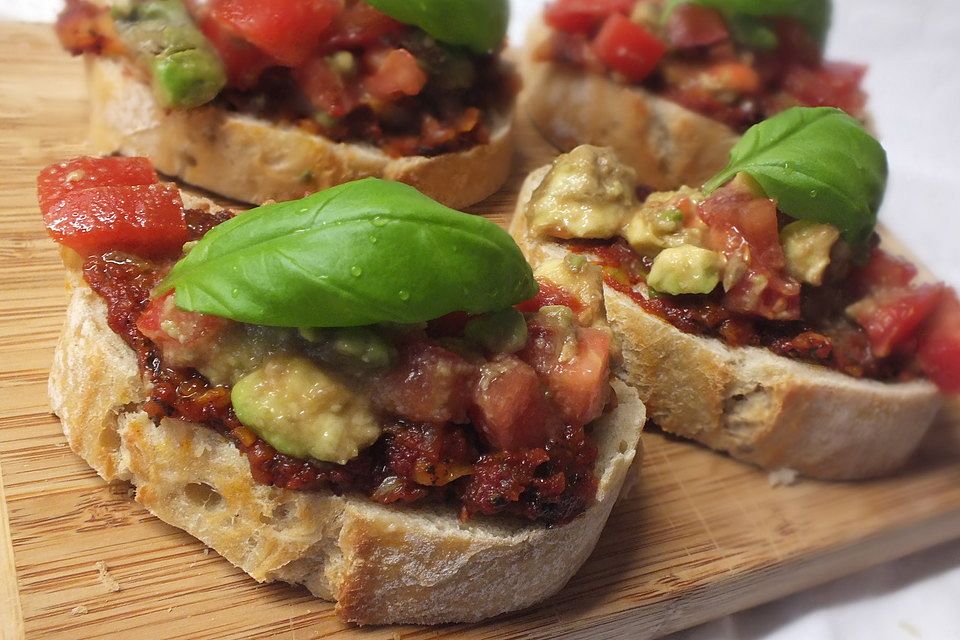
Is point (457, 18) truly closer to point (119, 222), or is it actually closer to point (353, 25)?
point (353, 25)

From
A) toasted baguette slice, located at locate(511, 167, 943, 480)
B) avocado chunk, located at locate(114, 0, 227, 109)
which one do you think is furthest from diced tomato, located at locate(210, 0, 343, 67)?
toasted baguette slice, located at locate(511, 167, 943, 480)

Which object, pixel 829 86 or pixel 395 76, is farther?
pixel 829 86

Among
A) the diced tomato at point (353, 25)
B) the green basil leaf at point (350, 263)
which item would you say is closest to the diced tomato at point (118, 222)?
the green basil leaf at point (350, 263)

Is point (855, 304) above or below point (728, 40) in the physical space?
below

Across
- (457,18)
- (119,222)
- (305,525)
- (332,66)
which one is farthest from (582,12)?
(305,525)

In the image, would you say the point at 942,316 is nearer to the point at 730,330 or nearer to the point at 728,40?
the point at 730,330

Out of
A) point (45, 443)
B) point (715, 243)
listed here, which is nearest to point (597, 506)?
point (715, 243)
